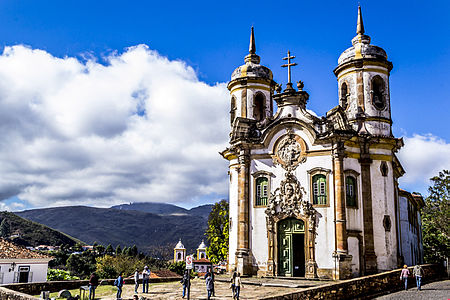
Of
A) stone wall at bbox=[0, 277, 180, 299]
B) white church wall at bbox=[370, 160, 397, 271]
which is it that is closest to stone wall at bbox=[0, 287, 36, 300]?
stone wall at bbox=[0, 277, 180, 299]

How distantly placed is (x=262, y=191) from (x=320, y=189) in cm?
347

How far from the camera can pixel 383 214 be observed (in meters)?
26.0

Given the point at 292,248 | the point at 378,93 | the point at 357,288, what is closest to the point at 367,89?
the point at 378,93

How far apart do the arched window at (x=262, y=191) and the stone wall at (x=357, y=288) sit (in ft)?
27.5

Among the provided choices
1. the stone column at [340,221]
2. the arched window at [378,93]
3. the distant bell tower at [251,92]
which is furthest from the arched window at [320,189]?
the distant bell tower at [251,92]

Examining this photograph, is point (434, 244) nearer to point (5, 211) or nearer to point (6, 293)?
point (6, 293)

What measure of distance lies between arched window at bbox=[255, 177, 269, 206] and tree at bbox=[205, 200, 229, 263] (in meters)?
16.7

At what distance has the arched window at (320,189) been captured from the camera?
25.3 meters

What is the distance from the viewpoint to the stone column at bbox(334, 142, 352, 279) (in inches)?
940

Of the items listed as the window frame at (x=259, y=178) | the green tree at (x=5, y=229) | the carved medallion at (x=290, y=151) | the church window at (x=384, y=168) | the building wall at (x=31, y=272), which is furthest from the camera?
the green tree at (x=5, y=229)

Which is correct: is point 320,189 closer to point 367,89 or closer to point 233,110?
point 367,89

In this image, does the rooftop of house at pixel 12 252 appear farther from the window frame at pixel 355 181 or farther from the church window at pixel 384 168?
the church window at pixel 384 168

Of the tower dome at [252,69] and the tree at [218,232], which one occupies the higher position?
the tower dome at [252,69]

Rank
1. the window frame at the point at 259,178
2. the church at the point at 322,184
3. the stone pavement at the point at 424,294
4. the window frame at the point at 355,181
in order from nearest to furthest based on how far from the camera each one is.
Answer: the stone pavement at the point at 424,294 < the church at the point at 322,184 < the window frame at the point at 355,181 < the window frame at the point at 259,178
